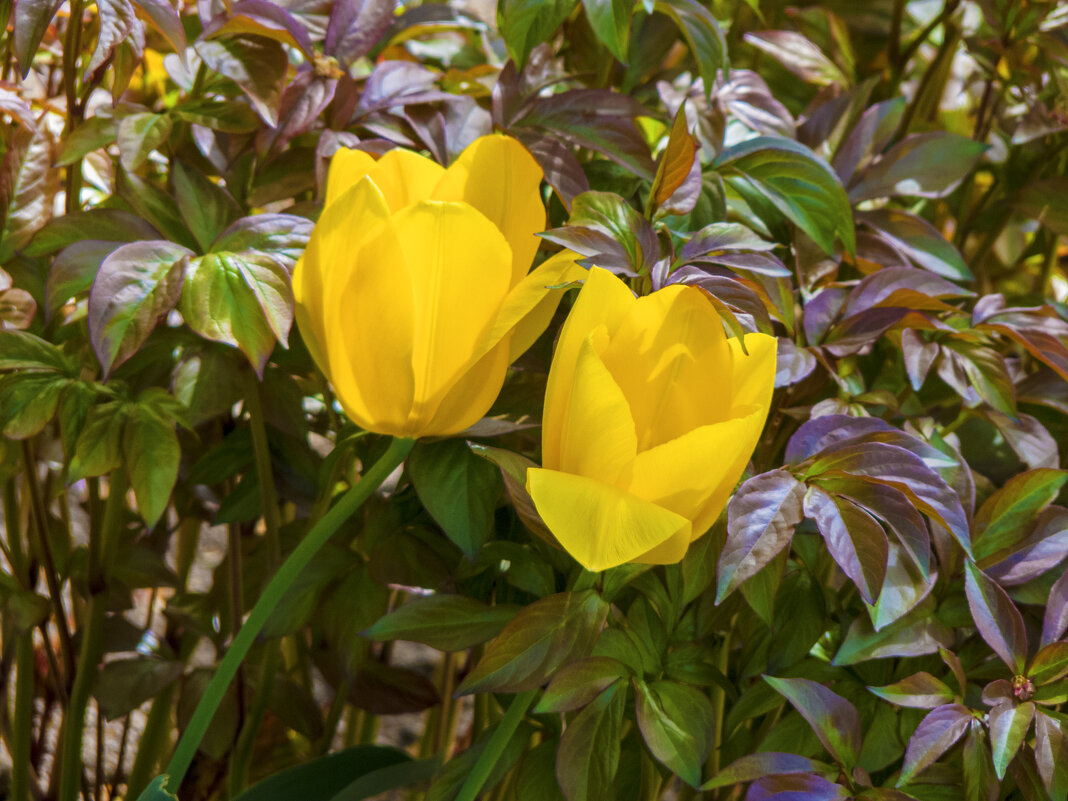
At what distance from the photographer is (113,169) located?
725 millimetres

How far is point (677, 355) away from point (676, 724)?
181mm

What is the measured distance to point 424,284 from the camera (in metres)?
0.44

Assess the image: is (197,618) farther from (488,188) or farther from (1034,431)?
(1034,431)

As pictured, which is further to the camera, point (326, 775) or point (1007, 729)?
point (326, 775)

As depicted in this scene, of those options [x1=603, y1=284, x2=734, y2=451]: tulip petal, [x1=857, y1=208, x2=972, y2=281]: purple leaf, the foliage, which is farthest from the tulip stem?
[x1=857, y1=208, x2=972, y2=281]: purple leaf

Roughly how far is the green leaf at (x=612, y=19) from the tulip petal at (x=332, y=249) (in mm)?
201

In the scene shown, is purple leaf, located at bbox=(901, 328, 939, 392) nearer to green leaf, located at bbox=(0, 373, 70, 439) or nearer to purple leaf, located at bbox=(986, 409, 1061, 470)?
purple leaf, located at bbox=(986, 409, 1061, 470)

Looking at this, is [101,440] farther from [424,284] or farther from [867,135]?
[867,135]

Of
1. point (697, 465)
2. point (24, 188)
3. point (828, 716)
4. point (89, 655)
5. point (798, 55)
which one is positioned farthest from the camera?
point (798, 55)

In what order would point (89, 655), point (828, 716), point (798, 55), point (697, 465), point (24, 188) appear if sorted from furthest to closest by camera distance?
point (798, 55) → point (89, 655) → point (24, 188) → point (828, 716) → point (697, 465)

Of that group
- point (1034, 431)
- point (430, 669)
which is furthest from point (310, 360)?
point (430, 669)

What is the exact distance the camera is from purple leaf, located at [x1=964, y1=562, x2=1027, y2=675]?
0.51m

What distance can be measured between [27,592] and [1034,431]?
0.65 meters

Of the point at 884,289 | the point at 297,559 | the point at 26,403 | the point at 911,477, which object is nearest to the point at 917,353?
the point at 884,289
